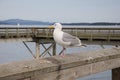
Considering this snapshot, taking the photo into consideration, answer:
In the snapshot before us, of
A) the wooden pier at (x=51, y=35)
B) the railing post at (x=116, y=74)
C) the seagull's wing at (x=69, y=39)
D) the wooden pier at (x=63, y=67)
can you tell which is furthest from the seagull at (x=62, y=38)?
the wooden pier at (x=51, y=35)

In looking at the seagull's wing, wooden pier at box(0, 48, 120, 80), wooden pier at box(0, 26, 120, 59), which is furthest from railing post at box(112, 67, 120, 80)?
wooden pier at box(0, 26, 120, 59)

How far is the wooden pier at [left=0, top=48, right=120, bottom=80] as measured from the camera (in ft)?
7.87

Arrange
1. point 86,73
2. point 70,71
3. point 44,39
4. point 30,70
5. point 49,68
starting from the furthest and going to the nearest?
1. point 44,39
2. point 86,73
3. point 70,71
4. point 49,68
5. point 30,70

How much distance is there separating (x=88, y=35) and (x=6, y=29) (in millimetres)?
8040

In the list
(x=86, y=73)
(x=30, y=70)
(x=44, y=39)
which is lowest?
(x=44, y=39)

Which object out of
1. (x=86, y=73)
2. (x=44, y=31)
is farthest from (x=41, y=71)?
(x=44, y=31)

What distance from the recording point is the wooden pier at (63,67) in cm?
240

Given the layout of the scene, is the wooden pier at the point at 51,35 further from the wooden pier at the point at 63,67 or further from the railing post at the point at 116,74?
the wooden pier at the point at 63,67

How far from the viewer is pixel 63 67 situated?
2.84 meters

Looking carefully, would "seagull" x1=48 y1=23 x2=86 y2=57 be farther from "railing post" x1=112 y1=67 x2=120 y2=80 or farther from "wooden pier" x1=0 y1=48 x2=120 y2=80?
"railing post" x1=112 y1=67 x2=120 y2=80

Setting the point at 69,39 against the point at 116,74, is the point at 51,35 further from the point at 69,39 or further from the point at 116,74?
the point at 116,74

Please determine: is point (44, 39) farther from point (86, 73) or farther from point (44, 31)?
point (86, 73)

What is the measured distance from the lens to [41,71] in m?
2.55

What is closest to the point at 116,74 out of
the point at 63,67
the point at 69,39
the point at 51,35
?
the point at 69,39
